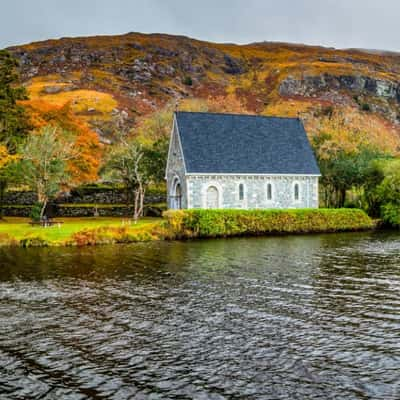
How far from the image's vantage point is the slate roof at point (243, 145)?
165 feet

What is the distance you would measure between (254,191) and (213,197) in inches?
182

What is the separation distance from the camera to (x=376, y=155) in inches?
2325

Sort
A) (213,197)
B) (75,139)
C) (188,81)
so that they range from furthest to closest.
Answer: (188,81)
(75,139)
(213,197)

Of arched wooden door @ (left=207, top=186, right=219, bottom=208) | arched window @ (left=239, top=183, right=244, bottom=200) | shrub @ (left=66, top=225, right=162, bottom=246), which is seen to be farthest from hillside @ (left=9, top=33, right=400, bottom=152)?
shrub @ (left=66, top=225, right=162, bottom=246)

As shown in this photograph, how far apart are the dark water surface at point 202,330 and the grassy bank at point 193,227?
36.2 ft

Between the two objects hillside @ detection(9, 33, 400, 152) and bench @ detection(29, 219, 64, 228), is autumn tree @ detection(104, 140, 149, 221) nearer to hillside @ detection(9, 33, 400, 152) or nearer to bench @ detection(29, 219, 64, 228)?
bench @ detection(29, 219, 64, 228)

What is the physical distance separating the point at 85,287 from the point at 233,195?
31752mm

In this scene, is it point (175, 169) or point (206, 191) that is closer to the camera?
point (206, 191)

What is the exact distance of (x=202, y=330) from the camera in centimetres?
1361

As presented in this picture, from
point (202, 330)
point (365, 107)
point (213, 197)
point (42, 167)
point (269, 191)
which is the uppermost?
point (365, 107)

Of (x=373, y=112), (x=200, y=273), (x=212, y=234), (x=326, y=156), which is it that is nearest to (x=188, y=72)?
(x=373, y=112)

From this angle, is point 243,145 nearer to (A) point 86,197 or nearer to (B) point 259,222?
(B) point 259,222

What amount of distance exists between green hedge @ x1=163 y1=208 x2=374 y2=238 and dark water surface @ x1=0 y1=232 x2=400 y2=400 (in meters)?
14.8

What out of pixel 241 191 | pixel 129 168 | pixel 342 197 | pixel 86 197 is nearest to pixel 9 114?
pixel 86 197
